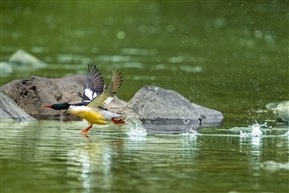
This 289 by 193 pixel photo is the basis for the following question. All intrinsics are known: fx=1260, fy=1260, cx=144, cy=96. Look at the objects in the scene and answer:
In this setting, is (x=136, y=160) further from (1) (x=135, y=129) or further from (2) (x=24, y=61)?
(2) (x=24, y=61)

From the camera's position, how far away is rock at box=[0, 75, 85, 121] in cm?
2025

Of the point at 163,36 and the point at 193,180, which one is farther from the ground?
the point at 163,36

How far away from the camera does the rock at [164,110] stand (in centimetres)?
1939

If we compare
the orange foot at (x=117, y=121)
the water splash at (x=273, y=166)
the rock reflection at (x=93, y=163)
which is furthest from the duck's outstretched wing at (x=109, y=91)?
the water splash at (x=273, y=166)

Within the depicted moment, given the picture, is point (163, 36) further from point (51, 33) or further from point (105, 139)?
point (105, 139)

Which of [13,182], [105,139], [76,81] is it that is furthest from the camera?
[76,81]

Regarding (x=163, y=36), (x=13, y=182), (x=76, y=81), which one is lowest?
(x=13, y=182)

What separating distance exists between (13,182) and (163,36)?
3025 centimetres

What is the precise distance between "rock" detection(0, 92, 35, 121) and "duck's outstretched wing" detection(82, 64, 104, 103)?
1433 millimetres

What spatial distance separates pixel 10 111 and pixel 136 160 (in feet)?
16.8

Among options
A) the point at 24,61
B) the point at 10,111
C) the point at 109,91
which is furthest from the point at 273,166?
the point at 24,61

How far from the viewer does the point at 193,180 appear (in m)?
13.1

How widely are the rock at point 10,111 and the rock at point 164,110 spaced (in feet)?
5.31

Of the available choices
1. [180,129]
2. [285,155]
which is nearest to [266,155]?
[285,155]
